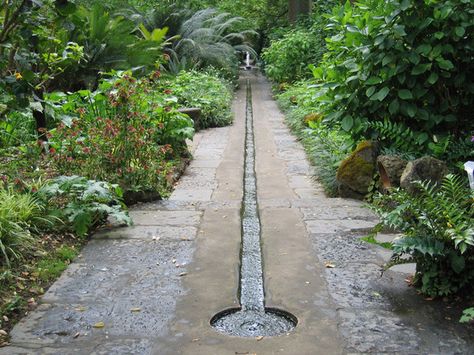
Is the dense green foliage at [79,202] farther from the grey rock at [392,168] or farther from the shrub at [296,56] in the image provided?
the shrub at [296,56]

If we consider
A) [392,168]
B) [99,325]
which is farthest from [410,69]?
[99,325]

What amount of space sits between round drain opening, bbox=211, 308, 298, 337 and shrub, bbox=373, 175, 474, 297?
68 cm

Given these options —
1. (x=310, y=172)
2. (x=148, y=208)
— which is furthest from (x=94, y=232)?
(x=310, y=172)

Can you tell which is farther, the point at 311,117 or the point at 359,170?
the point at 311,117

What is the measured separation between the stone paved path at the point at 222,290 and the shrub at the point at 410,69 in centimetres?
88

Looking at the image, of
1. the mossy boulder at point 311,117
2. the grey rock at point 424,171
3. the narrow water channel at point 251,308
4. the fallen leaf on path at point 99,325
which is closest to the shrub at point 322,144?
the mossy boulder at point 311,117

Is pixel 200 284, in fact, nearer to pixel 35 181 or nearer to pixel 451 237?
pixel 451 237

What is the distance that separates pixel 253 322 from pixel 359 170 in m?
2.54

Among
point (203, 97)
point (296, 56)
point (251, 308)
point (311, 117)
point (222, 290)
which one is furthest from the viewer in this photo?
point (296, 56)

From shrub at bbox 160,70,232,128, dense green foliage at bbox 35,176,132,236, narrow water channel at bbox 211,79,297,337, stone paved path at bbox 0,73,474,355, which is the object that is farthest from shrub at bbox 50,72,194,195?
shrub at bbox 160,70,232,128

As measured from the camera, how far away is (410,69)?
4.89 m

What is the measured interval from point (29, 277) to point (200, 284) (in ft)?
3.31

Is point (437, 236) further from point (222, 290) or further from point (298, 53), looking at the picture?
point (298, 53)

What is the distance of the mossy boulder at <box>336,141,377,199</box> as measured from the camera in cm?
514
